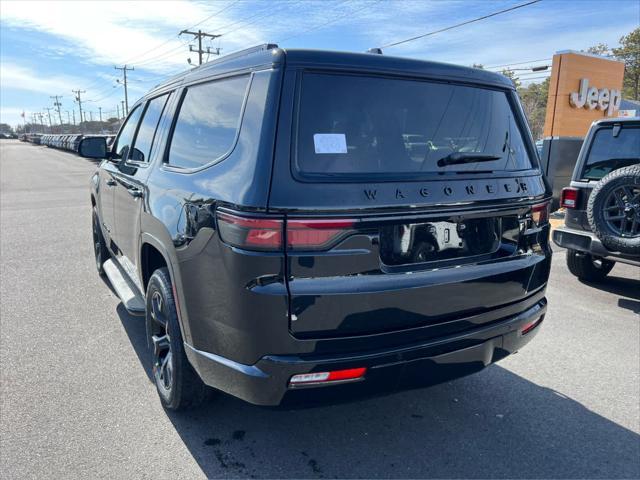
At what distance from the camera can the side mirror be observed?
4641mm

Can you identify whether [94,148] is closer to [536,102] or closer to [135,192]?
[135,192]

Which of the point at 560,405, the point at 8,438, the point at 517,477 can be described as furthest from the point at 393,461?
the point at 8,438

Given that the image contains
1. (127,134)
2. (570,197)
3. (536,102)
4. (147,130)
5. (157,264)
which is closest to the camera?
(157,264)

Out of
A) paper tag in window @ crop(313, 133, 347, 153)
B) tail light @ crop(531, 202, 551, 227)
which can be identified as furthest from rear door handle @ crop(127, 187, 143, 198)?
tail light @ crop(531, 202, 551, 227)

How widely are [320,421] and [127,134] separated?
10.1ft

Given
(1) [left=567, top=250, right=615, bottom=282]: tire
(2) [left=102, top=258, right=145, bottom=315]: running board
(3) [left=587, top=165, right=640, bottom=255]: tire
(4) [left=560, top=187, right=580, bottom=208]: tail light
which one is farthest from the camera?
(1) [left=567, top=250, right=615, bottom=282]: tire

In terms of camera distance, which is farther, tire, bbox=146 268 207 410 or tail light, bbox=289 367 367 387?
tire, bbox=146 268 207 410

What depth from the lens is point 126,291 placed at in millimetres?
3805

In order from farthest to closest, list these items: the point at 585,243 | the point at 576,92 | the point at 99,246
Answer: the point at 576,92, the point at 99,246, the point at 585,243

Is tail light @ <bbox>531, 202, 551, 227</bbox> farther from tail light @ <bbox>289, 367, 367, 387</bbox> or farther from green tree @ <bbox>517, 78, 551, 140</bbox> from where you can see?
green tree @ <bbox>517, 78, 551, 140</bbox>

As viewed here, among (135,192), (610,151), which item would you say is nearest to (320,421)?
(135,192)

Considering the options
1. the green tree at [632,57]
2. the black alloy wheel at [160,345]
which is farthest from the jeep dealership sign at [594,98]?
the green tree at [632,57]

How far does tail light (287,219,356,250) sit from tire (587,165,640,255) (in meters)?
3.71

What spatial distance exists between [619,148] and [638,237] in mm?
1139
